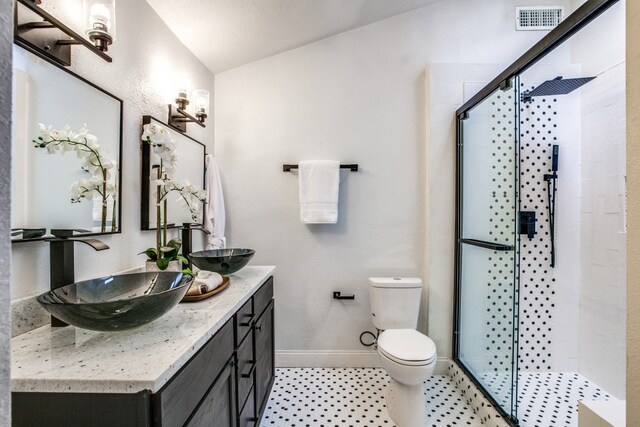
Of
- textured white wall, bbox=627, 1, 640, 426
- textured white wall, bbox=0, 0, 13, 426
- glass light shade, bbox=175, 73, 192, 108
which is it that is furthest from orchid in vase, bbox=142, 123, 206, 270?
textured white wall, bbox=627, 1, 640, 426

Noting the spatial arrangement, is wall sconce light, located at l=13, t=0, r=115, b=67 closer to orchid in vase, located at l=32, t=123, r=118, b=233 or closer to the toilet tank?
orchid in vase, located at l=32, t=123, r=118, b=233

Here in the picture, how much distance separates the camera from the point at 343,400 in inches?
74.4

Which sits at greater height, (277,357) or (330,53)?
(330,53)

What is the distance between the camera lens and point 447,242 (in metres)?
2.19

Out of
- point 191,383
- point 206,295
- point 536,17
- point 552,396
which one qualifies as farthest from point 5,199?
point 536,17

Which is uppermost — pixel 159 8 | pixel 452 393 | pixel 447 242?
pixel 159 8

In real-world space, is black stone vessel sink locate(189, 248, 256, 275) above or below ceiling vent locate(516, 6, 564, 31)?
below

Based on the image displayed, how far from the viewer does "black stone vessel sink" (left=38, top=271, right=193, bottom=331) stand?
73 centimetres

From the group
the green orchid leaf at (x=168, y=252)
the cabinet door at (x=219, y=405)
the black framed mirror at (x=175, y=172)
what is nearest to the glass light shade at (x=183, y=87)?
the black framed mirror at (x=175, y=172)

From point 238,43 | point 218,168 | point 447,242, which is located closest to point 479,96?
point 447,242

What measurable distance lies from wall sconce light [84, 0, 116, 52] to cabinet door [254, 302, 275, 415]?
4.30 ft

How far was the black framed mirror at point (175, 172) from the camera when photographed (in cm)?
148

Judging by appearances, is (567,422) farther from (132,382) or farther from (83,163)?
(83,163)

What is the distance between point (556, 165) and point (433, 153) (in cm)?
80
